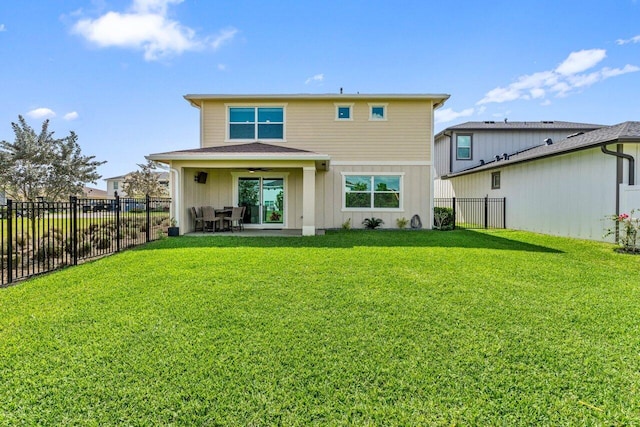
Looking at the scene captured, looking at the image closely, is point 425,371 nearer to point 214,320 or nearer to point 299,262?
point 214,320

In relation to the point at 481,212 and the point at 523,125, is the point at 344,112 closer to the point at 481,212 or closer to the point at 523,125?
the point at 481,212

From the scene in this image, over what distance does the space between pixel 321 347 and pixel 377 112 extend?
39.2 feet

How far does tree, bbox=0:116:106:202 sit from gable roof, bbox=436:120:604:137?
67.0 feet

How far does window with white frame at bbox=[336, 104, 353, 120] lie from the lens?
13.7m

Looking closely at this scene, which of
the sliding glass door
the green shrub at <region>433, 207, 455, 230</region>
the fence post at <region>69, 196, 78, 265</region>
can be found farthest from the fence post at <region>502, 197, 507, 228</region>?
the fence post at <region>69, 196, 78, 265</region>

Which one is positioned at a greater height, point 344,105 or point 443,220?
point 344,105

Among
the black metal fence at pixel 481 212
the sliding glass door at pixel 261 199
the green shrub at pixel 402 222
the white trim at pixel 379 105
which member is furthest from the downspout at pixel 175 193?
the black metal fence at pixel 481 212

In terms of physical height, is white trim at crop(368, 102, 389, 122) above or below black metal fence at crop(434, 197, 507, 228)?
above

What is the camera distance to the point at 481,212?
57.3 ft

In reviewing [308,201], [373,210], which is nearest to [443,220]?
[373,210]

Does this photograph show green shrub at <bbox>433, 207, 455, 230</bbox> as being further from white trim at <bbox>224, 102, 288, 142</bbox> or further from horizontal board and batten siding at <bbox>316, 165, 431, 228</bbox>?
white trim at <bbox>224, 102, 288, 142</bbox>

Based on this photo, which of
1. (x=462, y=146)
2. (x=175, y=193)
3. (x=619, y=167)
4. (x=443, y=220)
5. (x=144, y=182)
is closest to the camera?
(x=619, y=167)

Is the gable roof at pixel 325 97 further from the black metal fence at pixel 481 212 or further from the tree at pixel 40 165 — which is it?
the tree at pixel 40 165

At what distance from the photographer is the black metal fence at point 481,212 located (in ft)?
51.8
